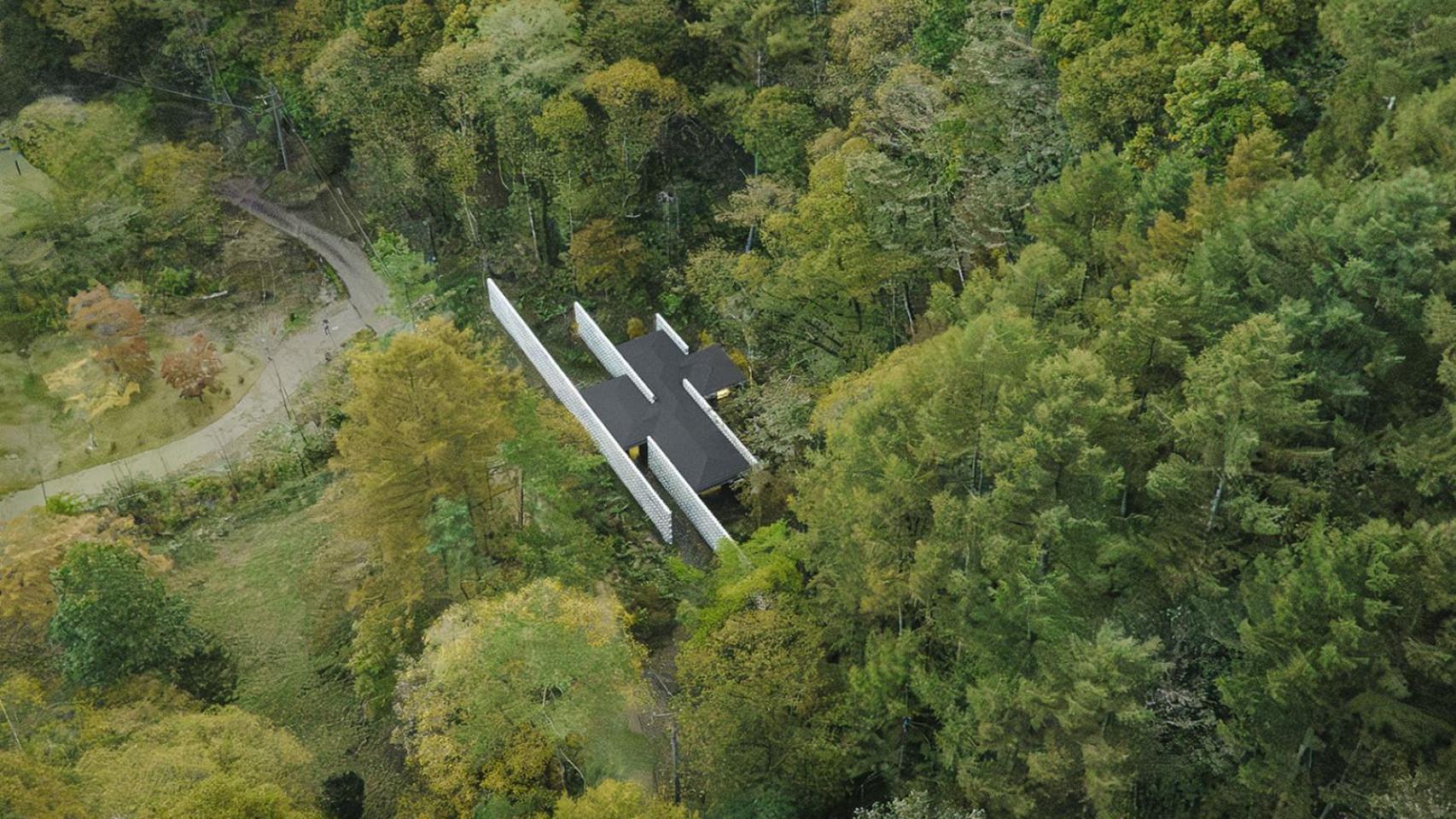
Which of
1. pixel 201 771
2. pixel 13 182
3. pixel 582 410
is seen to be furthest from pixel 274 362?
pixel 201 771

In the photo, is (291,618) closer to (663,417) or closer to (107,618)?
(107,618)

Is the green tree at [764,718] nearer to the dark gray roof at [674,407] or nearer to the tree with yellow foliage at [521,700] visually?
the tree with yellow foliage at [521,700]

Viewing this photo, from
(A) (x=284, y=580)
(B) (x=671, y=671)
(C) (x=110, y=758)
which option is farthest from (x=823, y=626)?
(A) (x=284, y=580)

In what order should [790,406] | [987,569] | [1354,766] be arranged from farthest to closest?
[790,406] < [987,569] < [1354,766]

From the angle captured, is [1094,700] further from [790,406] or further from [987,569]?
[790,406]

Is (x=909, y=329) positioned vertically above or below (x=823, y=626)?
above

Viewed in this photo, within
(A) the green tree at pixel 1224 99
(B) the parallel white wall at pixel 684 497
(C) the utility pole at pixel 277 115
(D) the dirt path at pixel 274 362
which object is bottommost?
(B) the parallel white wall at pixel 684 497

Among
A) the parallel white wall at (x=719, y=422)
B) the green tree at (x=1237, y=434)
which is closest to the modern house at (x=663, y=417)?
the parallel white wall at (x=719, y=422)
